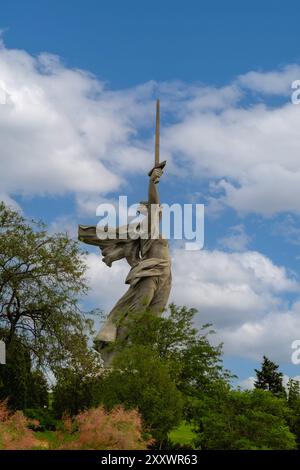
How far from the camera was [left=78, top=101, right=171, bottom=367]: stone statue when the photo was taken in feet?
92.3

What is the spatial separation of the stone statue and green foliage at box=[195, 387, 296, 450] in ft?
22.4

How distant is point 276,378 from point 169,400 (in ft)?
64.9

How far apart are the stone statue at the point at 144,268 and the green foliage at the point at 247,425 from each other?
6835 mm

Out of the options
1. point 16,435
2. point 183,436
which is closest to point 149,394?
point 16,435

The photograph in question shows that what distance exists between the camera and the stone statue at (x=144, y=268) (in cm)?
2812

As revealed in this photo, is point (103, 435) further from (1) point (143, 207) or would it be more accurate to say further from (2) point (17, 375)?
(2) point (17, 375)

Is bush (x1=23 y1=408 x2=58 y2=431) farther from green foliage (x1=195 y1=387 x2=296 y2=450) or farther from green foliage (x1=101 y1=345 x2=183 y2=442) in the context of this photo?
green foliage (x1=195 y1=387 x2=296 y2=450)

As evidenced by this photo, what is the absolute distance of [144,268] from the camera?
1119 inches

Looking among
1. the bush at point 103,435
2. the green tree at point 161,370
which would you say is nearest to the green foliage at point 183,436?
the green tree at point 161,370

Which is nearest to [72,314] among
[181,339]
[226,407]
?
[181,339]

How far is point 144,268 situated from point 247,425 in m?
9.22

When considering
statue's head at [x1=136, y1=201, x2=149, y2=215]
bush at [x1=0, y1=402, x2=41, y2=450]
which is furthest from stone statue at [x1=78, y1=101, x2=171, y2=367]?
bush at [x1=0, y1=402, x2=41, y2=450]

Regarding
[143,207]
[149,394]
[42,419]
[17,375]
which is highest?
[143,207]
